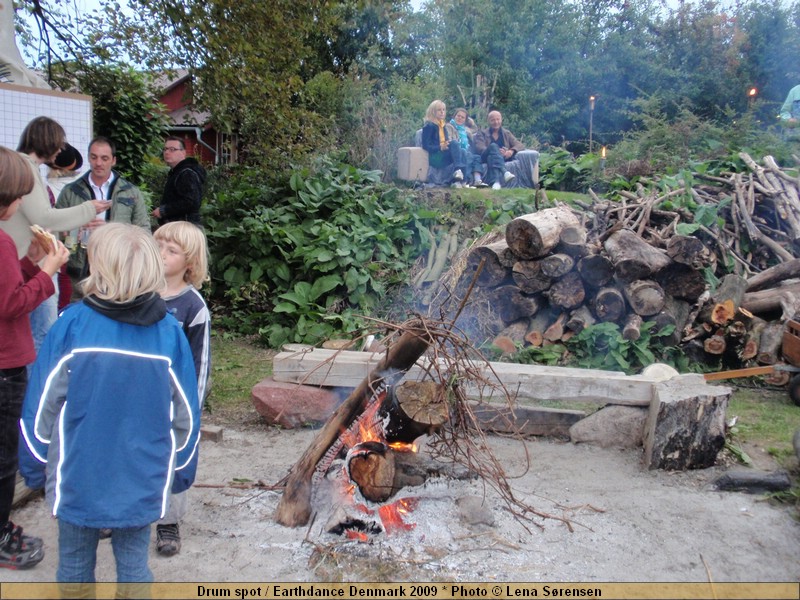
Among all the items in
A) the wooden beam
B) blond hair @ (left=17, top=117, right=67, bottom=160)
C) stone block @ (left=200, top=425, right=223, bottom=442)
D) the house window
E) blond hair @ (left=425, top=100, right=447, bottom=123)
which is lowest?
stone block @ (left=200, top=425, right=223, bottom=442)

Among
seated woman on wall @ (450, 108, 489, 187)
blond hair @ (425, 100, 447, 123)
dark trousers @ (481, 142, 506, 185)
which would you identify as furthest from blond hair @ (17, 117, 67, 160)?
dark trousers @ (481, 142, 506, 185)

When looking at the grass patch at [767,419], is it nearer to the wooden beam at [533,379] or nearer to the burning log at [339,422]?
the wooden beam at [533,379]

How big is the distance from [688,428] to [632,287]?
97.2 inches

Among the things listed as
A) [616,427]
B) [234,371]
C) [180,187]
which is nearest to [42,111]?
[180,187]

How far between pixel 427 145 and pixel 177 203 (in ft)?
16.0

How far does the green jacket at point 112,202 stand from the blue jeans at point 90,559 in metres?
2.65

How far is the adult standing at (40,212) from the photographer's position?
3.54 meters

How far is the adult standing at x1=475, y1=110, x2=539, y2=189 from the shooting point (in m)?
10.6

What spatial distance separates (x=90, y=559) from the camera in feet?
8.00

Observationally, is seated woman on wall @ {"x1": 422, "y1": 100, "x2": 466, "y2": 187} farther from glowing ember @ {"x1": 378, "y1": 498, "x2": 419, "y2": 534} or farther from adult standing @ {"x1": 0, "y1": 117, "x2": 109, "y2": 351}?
glowing ember @ {"x1": 378, "y1": 498, "x2": 419, "y2": 534}

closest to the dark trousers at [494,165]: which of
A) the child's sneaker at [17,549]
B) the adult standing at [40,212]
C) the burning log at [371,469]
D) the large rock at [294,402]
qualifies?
the large rock at [294,402]

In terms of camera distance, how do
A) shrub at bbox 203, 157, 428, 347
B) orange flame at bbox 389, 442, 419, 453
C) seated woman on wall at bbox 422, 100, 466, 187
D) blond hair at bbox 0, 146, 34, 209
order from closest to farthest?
blond hair at bbox 0, 146, 34, 209
orange flame at bbox 389, 442, 419, 453
shrub at bbox 203, 157, 428, 347
seated woman on wall at bbox 422, 100, 466, 187

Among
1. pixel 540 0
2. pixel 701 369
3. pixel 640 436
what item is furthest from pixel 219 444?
pixel 540 0

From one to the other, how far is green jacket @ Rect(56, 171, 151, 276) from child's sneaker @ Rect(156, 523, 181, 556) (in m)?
2.15
